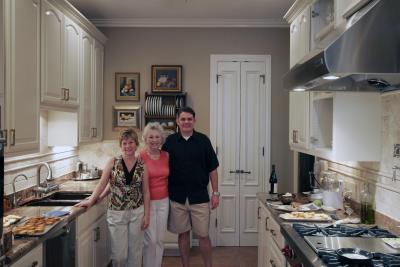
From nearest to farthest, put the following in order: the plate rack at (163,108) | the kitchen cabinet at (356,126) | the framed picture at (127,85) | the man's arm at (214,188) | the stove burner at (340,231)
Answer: the stove burner at (340,231) < the kitchen cabinet at (356,126) < the man's arm at (214,188) < the plate rack at (163,108) < the framed picture at (127,85)

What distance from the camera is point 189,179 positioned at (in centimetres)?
338

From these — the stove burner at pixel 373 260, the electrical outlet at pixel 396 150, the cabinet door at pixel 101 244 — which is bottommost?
the cabinet door at pixel 101 244

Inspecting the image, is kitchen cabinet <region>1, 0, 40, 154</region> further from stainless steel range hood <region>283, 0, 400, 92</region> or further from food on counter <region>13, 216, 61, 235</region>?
stainless steel range hood <region>283, 0, 400, 92</region>

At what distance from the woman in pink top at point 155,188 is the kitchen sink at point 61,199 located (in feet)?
2.01

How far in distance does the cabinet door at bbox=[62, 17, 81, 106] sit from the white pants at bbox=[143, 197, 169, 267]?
1150 millimetres

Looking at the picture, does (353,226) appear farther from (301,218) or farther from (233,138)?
(233,138)

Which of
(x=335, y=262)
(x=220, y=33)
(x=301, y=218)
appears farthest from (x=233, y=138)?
(x=335, y=262)

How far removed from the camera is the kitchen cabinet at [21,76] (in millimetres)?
2239

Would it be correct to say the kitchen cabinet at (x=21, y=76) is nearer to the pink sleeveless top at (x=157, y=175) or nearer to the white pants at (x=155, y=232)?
the pink sleeveless top at (x=157, y=175)

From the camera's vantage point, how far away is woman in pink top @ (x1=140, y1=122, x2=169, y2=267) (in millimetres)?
3254

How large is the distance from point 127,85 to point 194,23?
3.51 feet

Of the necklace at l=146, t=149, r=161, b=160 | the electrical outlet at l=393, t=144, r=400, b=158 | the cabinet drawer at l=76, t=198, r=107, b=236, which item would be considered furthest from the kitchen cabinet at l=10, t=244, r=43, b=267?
the electrical outlet at l=393, t=144, r=400, b=158

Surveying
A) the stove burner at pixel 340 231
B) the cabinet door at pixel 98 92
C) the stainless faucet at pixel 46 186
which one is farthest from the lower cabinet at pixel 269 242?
the cabinet door at pixel 98 92

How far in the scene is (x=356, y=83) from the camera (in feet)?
6.81
